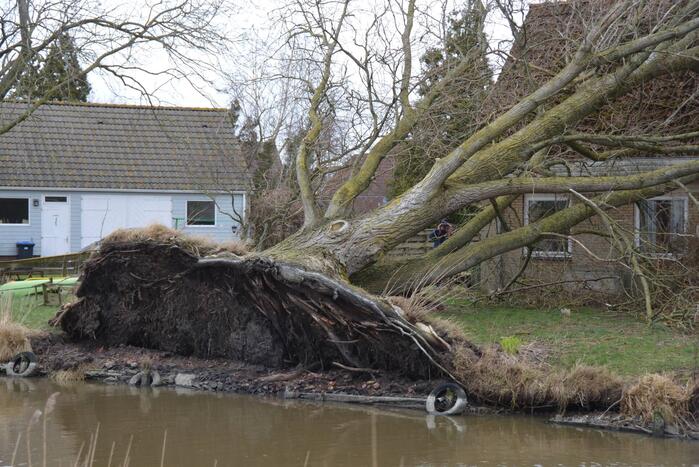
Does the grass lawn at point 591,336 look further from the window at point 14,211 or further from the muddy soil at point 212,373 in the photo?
the window at point 14,211

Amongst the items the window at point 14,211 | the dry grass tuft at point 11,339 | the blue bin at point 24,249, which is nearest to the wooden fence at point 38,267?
the blue bin at point 24,249

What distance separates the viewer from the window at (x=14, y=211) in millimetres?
27188

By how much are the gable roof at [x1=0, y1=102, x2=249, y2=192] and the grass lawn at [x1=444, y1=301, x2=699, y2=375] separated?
14.3 metres

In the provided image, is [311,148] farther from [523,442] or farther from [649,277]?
[523,442]

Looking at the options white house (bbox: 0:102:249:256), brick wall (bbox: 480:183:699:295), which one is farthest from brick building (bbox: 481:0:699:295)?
white house (bbox: 0:102:249:256)

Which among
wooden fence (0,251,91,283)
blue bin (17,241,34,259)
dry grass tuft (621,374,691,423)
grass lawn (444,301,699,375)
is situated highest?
blue bin (17,241,34,259)

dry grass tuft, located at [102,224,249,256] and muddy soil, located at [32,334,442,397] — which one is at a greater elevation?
dry grass tuft, located at [102,224,249,256]

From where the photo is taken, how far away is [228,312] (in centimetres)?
1254

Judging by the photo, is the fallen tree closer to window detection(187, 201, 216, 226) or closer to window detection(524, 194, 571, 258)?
window detection(524, 194, 571, 258)

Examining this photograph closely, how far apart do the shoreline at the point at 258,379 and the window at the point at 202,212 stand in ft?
48.6

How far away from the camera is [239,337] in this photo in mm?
12422

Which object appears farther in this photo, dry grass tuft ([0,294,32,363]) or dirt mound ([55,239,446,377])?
dry grass tuft ([0,294,32,363])

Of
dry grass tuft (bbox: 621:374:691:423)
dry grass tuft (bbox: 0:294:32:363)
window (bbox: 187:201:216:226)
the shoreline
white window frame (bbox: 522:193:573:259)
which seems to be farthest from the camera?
window (bbox: 187:201:216:226)

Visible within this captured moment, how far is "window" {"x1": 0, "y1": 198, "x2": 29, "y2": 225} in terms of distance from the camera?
2719cm
